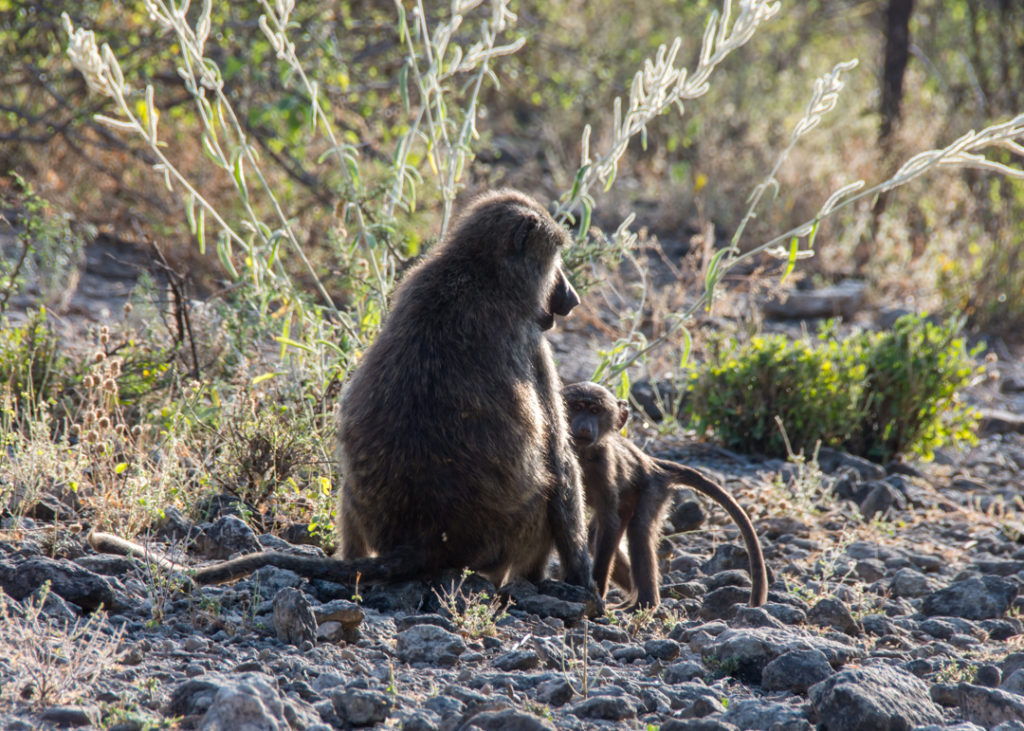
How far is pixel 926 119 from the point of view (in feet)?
42.9

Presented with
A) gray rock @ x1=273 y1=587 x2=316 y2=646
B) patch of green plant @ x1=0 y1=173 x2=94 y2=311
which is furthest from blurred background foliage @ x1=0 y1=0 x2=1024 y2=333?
gray rock @ x1=273 y1=587 x2=316 y2=646

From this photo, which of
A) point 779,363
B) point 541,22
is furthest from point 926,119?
point 779,363

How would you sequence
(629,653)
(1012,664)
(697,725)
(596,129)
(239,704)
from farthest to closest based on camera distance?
(596,129) → (1012,664) → (629,653) → (697,725) → (239,704)

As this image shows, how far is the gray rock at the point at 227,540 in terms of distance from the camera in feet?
13.9

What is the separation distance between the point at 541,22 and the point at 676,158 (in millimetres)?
2814

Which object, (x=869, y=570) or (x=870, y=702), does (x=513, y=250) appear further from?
(x=869, y=570)

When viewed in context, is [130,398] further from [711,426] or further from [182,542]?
[711,426]

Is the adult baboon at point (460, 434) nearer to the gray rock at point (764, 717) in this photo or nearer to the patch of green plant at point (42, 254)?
the gray rock at point (764, 717)

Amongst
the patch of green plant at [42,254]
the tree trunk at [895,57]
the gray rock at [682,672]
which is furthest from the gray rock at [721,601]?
the tree trunk at [895,57]

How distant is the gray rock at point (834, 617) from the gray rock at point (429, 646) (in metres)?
1.53

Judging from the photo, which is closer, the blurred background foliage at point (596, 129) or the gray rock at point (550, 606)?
the gray rock at point (550, 606)

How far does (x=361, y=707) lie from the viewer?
2.78 m

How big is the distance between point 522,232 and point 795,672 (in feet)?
5.83

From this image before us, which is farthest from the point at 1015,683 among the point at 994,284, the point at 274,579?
the point at 994,284
